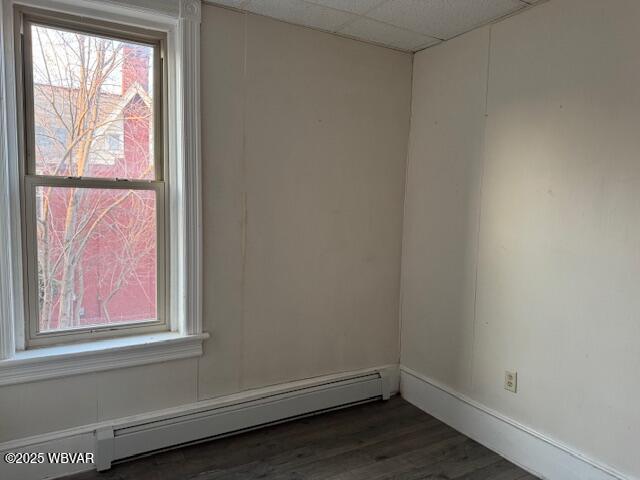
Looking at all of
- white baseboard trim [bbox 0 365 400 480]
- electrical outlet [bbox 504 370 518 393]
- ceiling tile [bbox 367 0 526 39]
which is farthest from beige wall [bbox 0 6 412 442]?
electrical outlet [bbox 504 370 518 393]

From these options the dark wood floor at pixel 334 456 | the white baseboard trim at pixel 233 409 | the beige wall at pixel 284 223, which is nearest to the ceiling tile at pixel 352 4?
the beige wall at pixel 284 223

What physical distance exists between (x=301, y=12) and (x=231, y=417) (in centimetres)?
236

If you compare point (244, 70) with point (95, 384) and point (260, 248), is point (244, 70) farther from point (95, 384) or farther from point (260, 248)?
point (95, 384)

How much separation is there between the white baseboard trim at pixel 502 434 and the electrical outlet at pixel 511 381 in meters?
0.17

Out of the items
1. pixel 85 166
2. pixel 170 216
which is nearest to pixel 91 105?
pixel 85 166

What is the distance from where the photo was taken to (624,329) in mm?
2002

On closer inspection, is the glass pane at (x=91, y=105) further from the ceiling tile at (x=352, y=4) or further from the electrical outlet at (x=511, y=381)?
the electrical outlet at (x=511, y=381)

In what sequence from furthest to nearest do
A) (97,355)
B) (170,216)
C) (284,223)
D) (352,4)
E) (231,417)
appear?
(284,223), (231,417), (170,216), (352,4), (97,355)

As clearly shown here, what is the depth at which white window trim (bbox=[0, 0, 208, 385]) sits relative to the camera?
2084mm

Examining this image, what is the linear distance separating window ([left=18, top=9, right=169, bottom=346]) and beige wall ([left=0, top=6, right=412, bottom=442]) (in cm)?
27

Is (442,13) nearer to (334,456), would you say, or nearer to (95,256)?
(95,256)

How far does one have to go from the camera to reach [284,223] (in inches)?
110

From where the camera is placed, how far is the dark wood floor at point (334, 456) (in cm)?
229

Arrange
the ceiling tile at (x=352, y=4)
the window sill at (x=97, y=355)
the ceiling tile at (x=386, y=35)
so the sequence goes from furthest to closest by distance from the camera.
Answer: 1. the ceiling tile at (x=386, y=35)
2. the ceiling tile at (x=352, y=4)
3. the window sill at (x=97, y=355)
